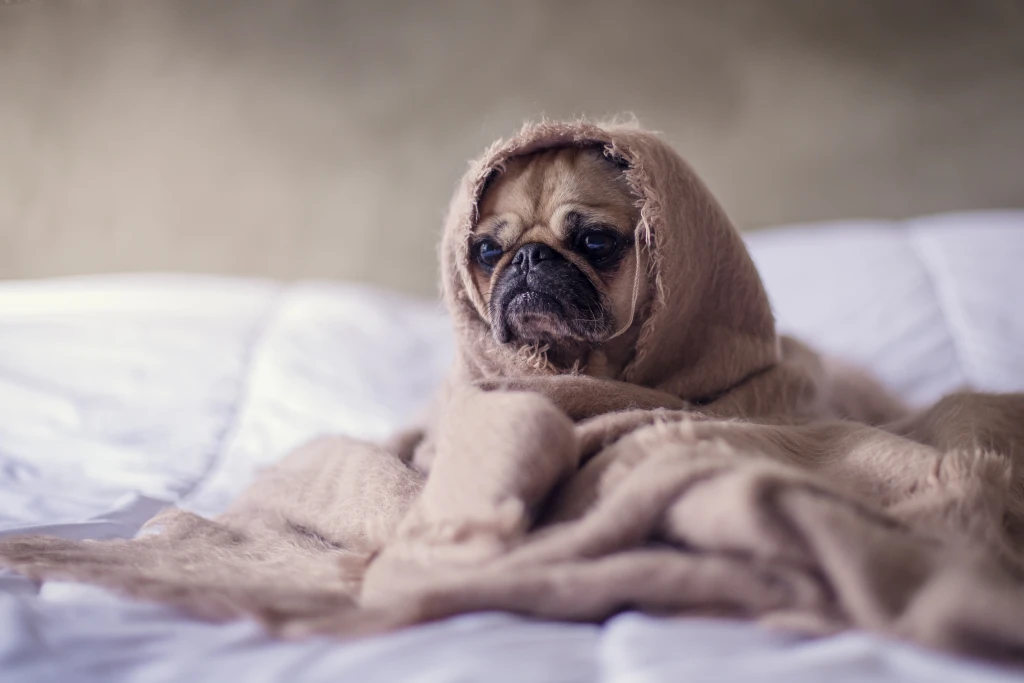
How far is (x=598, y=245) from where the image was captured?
1.29m

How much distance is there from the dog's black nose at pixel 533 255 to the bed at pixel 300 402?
47 cm

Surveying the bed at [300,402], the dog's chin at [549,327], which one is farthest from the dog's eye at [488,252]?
the bed at [300,402]

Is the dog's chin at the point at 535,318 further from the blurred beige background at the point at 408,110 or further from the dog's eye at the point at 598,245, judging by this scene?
the blurred beige background at the point at 408,110

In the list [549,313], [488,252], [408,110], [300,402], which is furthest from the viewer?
[408,110]

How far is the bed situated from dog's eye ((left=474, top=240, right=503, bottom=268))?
0.37m

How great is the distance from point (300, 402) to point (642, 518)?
4.17ft

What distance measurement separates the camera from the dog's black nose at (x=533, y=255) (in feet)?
4.17

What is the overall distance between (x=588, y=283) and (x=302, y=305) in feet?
4.07

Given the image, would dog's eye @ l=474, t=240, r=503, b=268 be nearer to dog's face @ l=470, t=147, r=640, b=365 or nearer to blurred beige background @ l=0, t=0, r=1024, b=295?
dog's face @ l=470, t=147, r=640, b=365

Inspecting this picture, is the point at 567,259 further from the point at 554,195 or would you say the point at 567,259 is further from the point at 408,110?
the point at 408,110

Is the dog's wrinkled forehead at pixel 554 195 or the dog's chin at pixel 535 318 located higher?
the dog's wrinkled forehead at pixel 554 195

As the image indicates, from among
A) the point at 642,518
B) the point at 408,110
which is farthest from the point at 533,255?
the point at 408,110

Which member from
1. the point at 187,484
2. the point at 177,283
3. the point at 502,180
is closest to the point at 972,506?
the point at 502,180

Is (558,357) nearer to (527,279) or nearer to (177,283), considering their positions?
(527,279)
